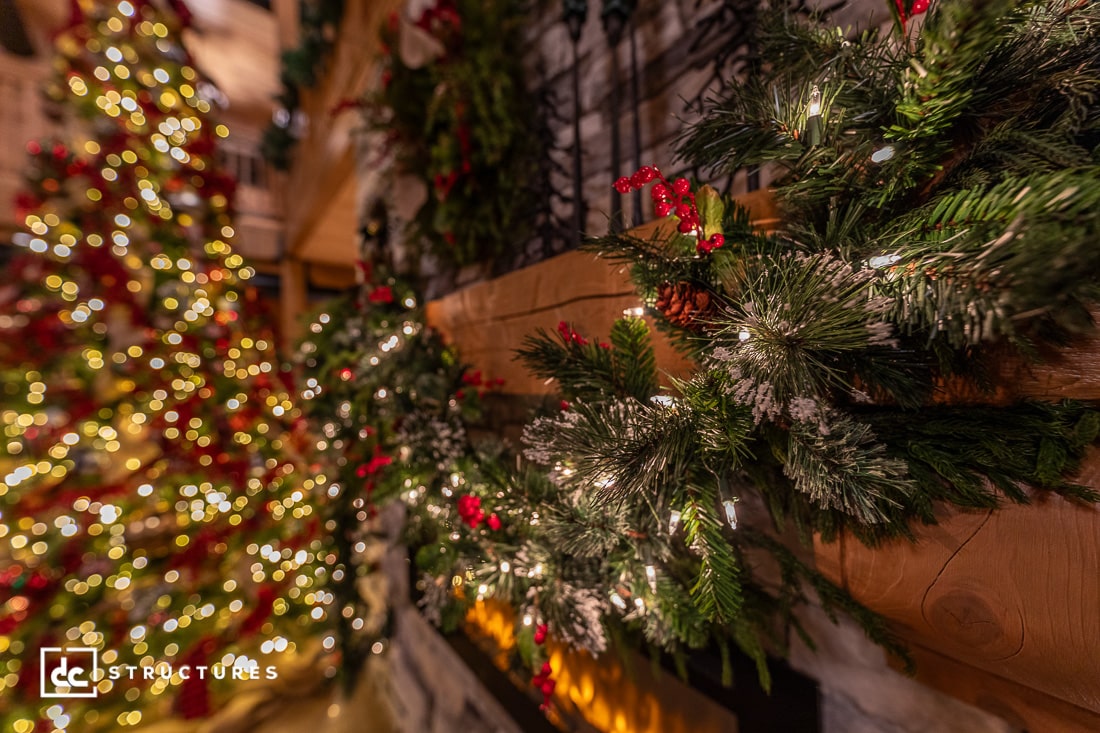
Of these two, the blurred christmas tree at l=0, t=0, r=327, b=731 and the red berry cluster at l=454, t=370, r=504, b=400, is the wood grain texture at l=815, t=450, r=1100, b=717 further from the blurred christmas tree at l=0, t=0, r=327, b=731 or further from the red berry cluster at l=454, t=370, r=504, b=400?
the blurred christmas tree at l=0, t=0, r=327, b=731

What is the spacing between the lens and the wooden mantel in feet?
1.30

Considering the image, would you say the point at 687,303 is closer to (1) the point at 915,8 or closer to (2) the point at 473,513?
(1) the point at 915,8

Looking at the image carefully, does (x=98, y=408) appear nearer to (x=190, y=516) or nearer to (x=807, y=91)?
(x=190, y=516)

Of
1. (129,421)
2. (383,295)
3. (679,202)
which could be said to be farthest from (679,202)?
(129,421)

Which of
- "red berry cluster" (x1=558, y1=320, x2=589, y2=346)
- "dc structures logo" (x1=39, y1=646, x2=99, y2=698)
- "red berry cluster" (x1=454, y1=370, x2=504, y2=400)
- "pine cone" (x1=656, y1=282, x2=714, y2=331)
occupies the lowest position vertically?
"dc structures logo" (x1=39, y1=646, x2=99, y2=698)

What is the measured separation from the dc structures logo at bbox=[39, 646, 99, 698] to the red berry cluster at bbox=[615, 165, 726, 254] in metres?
2.83

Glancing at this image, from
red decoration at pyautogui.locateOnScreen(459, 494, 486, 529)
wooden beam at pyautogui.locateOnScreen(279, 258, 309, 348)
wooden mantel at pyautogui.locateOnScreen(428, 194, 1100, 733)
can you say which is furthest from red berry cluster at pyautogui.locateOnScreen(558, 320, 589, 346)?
wooden beam at pyautogui.locateOnScreen(279, 258, 309, 348)

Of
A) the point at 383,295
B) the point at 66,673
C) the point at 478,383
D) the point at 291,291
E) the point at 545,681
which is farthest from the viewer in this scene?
the point at 291,291

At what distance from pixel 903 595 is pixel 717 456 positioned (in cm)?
33

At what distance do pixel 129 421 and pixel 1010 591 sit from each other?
307cm

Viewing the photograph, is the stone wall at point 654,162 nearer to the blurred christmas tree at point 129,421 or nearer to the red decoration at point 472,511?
the red decoration at point 472,511

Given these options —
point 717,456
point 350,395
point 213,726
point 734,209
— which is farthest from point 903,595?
point 213,726

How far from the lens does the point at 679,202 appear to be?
1.58 ft

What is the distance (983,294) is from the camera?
283 millimetres
